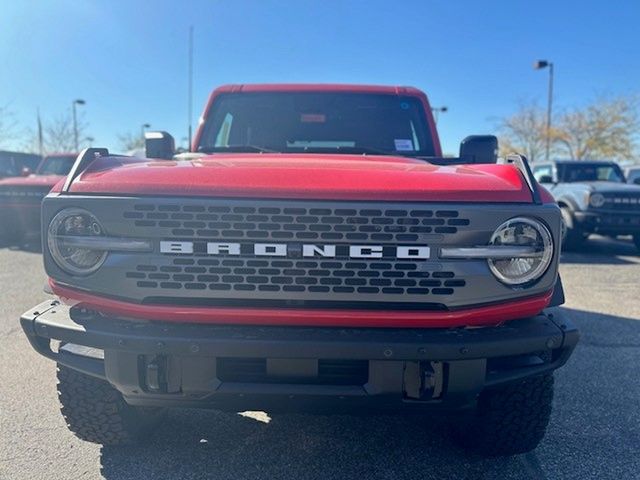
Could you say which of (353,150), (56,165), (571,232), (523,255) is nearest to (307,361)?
(523,255)

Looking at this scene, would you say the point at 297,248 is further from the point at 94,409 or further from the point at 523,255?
the point at 94,409

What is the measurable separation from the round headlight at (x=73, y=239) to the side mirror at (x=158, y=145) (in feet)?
4.96

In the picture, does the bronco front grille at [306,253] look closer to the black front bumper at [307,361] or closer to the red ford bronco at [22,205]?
the black front bumper at [307,361]

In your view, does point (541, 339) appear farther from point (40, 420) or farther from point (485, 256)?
point (40, 420)

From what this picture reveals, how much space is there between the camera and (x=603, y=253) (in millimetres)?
9945

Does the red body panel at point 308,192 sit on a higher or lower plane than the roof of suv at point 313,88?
lower

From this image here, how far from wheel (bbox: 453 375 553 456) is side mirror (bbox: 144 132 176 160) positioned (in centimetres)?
251

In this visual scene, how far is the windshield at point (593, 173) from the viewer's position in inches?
417

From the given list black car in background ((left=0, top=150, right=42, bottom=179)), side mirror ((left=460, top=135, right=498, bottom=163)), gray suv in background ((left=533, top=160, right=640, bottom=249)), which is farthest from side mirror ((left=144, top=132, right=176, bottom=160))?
black car in background ((left=0, top=150, right=42, bottom=179))

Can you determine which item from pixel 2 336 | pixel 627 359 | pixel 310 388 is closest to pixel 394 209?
pixel 310 388

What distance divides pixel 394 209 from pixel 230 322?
29.8 inches

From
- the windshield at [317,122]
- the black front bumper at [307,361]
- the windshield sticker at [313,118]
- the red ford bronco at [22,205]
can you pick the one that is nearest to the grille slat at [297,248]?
the black front bumper at [307,361]

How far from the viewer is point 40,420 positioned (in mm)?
2877

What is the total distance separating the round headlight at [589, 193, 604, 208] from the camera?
30.0 ft
